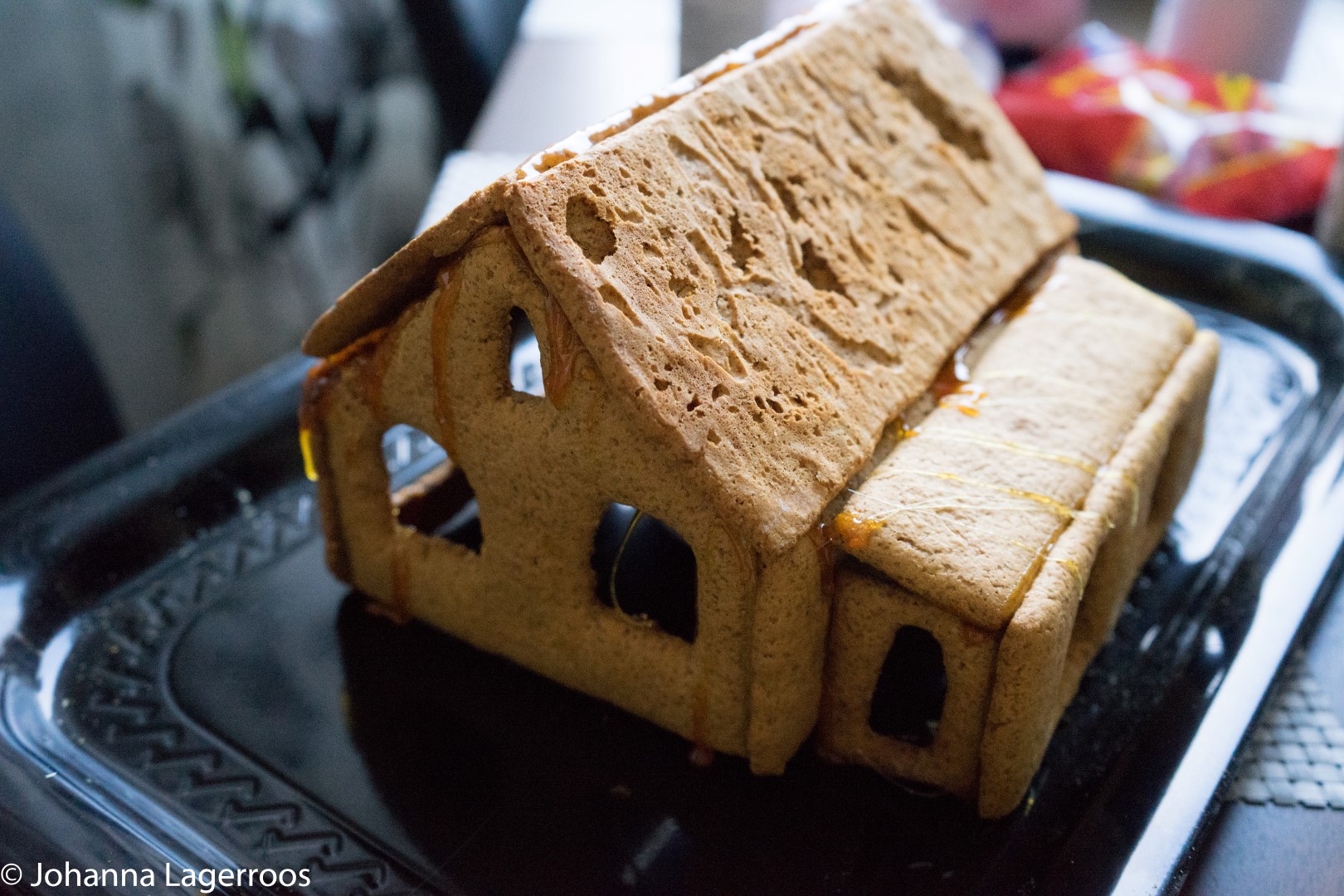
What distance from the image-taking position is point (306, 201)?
267 cm

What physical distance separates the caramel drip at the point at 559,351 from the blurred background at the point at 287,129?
1.06 meters

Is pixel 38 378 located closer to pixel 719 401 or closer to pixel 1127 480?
pixel 719 401

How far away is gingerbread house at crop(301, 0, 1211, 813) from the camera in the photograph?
1.03 metres

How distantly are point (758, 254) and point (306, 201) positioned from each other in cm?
181

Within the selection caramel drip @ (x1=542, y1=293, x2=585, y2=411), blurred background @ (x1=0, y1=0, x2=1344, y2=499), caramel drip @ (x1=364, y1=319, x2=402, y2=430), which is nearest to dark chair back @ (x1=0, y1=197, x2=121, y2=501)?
blurred background @ (x1=0, y1=0, x2=1344, y2=499)

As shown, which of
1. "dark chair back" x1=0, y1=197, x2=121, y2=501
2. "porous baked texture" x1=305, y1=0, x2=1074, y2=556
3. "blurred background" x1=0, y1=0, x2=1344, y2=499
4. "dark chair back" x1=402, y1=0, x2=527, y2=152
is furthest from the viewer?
"dark chair back" x1=402, y1=0, x2=527, y2=152

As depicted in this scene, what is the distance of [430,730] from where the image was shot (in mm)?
1268

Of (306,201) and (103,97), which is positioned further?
(306,201)

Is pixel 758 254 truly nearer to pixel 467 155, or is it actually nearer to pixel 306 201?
pixel 467 155

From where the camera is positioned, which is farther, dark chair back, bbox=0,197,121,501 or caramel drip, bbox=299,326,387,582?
dark chair back, bbox=0,197,121,501

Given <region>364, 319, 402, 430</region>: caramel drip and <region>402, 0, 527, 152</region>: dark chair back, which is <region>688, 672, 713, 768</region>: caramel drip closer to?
<region>364, 319, 402, 430</region>: caramel drip

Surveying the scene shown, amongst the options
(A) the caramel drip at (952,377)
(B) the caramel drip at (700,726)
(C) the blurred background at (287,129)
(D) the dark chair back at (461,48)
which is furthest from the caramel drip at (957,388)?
(D) the dark chair back at (461,48)

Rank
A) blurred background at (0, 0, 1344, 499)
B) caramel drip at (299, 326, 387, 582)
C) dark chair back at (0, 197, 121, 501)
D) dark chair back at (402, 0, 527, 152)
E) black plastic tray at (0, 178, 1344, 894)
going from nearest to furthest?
black plastic tray at (0, 178, 1344, 894)
caramel drip at (299, 326, 387, 582)
dark chair back at (0, 197, 121, 501)
blurred background at (0, 0, 1344, 499)
dark chair back at (402, 0, 527, 152)

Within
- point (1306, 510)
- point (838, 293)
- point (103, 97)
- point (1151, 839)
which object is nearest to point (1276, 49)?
point (1306, 510)
